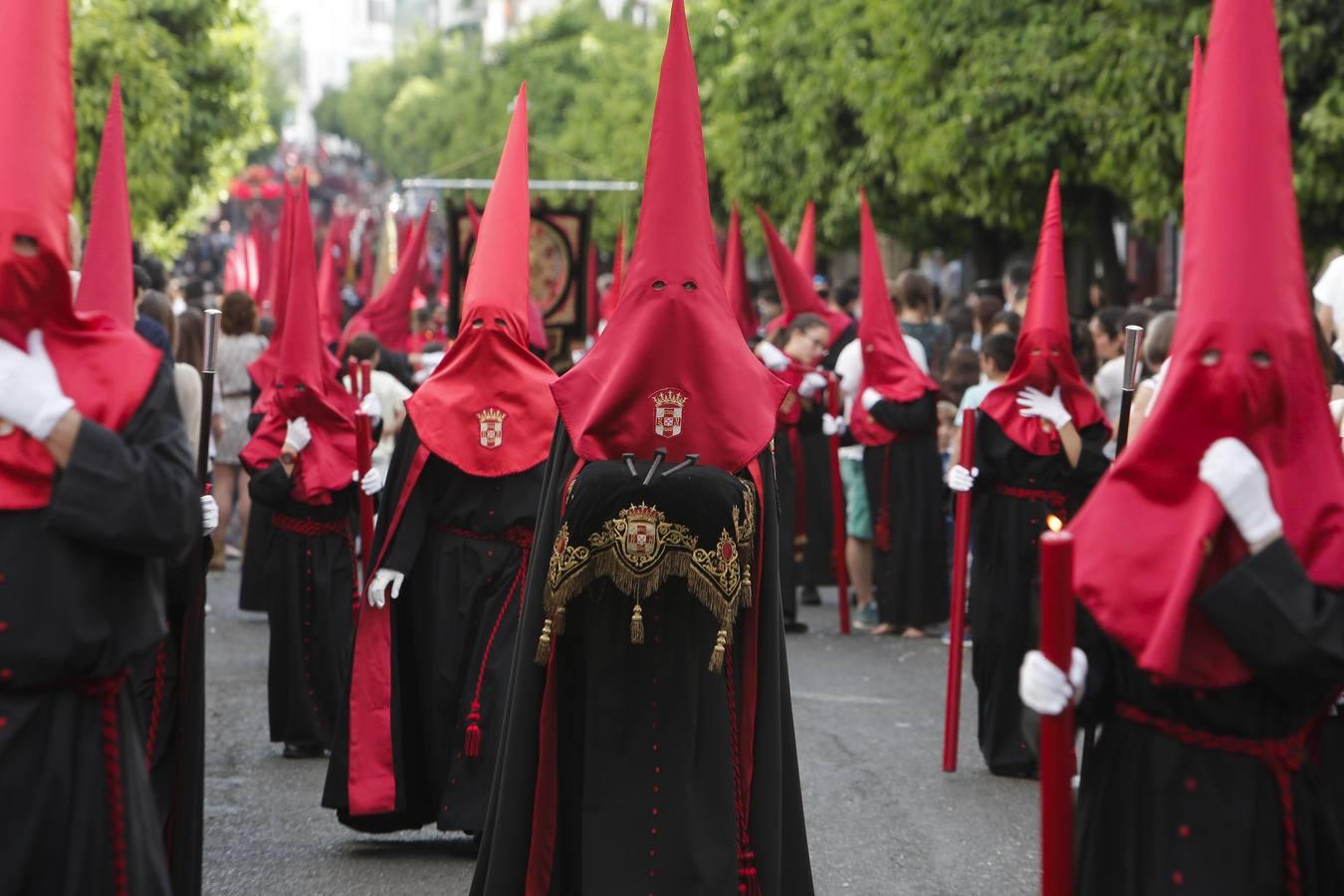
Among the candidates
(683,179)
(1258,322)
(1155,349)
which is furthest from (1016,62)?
(1258,322)

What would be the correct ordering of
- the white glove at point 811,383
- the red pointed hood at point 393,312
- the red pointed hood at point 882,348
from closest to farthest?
the red pointed hood at point 882,348 < the white glove at point 811,383 < the red pointed hood at point 393,312

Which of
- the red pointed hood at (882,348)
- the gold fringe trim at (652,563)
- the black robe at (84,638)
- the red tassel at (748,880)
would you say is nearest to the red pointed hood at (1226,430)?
the gold fringe trim at (652,563)

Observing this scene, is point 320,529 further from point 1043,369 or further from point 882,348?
point 882,348

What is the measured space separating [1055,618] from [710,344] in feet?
6.01

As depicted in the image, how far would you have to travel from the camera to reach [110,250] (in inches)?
217

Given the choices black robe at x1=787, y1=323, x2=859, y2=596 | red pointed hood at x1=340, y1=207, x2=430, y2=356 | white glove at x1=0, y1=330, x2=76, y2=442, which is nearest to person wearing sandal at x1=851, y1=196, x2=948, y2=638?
black robe at x1=787, y1=323, x2=859, y2=596

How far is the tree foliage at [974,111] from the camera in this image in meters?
14.2

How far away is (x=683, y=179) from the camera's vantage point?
5.75 meters

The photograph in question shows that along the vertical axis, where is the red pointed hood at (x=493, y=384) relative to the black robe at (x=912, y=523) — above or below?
above

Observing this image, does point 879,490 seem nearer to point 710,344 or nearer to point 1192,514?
point 710,344

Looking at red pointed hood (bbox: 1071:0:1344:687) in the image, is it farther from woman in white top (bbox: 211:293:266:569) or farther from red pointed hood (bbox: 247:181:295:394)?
woman in white top (bbox: 211:293:266:569)

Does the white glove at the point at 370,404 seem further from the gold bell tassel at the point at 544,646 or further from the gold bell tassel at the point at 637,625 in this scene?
the gold bell tassel at the point at 637,625

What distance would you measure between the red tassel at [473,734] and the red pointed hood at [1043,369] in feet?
8.87

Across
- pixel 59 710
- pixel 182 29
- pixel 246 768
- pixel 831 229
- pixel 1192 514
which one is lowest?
pixel 246 768
